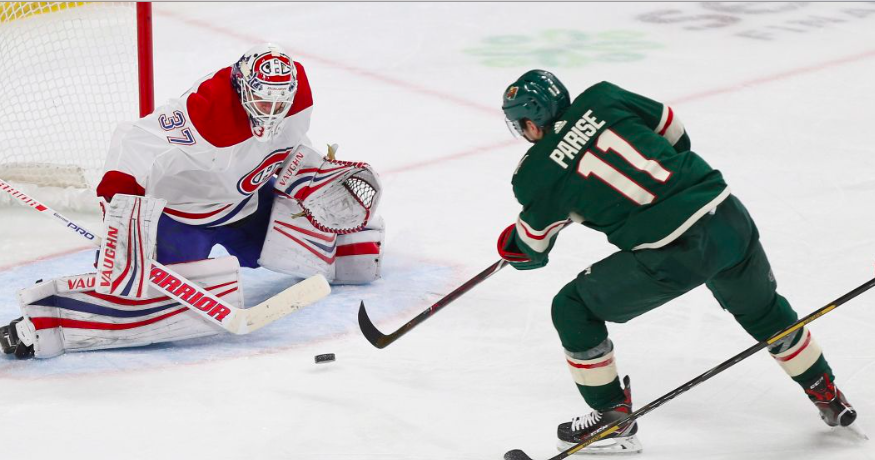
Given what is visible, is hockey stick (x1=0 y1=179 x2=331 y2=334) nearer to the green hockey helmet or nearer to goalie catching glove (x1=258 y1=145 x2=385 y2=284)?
goalie catching glove (x1=258 y1=145 x2=385 y2=284)

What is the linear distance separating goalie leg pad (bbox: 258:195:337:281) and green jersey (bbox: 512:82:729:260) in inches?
49.6

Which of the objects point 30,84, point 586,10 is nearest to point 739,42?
point 586,10

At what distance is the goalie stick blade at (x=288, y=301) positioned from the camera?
3.24 m

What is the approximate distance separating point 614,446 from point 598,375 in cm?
19

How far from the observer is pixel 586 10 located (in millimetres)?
6852

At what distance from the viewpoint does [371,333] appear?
3.15m

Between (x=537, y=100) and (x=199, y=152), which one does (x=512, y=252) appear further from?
(x=199, y=152)

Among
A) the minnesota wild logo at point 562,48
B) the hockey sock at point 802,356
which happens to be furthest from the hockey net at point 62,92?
the hockey sock at point 802,356

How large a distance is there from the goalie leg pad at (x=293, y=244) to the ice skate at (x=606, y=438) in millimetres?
1202

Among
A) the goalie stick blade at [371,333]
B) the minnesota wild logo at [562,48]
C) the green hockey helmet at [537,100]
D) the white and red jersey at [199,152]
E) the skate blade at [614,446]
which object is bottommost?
the minnesota wild logo at [562,48]

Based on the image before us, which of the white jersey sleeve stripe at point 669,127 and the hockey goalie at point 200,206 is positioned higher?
the white jersey sleeve stripe at point 669,127

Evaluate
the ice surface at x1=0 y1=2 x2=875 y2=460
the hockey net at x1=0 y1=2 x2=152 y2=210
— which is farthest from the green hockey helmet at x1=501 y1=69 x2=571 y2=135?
the hockey net at x1=0 y1=2 x2=152 y2=210

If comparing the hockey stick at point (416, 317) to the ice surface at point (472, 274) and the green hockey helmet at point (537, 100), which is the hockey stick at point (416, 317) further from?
the green hockey helmet at point (537, 100)

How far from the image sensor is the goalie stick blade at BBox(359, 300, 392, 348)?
310 centimetres
